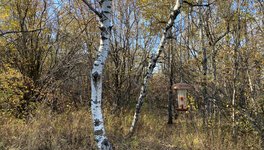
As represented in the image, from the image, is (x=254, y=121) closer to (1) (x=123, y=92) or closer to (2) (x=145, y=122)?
(2) (x=145, y=122)

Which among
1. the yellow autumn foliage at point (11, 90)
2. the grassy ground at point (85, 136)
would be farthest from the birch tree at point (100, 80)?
the yellow autumn foliage at point (11, 90)

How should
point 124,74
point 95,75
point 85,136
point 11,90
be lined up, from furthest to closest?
point 124,74 < point 11,90 < point 85,136 < point 95,75

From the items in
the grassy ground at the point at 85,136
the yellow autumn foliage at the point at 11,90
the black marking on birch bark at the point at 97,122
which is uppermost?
the yellow autumn foliage at the point at 11,90

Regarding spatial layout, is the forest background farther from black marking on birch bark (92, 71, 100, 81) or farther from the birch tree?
black marking on birch bark (92, 71, 100, 81)

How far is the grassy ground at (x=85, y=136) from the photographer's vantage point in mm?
5617

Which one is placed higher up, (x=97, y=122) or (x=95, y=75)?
(x=95, y=75)

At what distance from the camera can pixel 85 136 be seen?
623 cm

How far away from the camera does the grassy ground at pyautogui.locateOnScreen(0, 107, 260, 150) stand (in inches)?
221

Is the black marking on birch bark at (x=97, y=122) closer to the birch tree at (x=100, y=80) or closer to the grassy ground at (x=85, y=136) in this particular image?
the birch tree at (x=100, y=80)

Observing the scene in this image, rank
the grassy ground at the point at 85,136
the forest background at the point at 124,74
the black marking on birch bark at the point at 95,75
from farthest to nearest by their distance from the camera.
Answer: the forest background at the point at 124,74 < the grassy ground at the point at 85,136 < the black marking on birch bark at the point at 95,75

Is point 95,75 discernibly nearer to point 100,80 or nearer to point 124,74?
point 100,80

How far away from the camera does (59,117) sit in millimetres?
6938

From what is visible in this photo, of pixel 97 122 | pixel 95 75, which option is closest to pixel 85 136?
pixel 97 122

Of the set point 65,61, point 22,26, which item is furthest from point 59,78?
point 22,26
